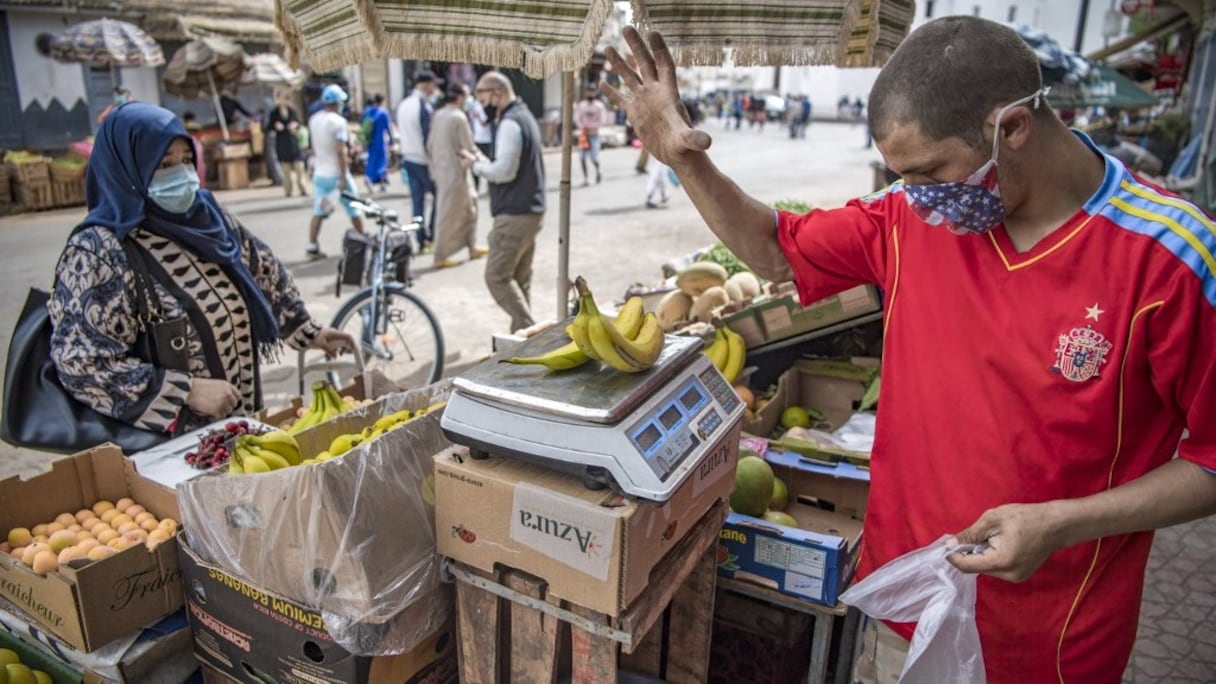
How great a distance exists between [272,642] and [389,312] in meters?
3.89

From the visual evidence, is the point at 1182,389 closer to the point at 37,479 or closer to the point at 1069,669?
the point at 1069,669

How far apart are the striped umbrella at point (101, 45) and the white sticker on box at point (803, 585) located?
1420 centimetres

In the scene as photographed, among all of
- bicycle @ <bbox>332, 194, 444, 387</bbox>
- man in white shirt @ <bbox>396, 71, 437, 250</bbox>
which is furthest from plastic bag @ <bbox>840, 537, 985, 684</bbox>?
man in white shirt @ <bbox>396, 71, 437, 250</bbox>

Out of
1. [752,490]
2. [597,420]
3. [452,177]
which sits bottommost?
[752,490]

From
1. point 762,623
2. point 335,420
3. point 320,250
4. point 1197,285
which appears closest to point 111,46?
point 320,250

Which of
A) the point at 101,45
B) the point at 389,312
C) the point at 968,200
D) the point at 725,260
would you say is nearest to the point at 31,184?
the point at 101,45

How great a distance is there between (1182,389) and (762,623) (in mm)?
1625

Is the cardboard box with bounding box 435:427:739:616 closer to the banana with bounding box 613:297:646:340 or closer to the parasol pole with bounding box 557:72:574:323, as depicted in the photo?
the banana with bounding box 613:297:646:340

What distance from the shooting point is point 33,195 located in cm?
1243

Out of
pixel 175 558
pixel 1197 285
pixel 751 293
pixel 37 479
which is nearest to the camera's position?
pixel 1197 285

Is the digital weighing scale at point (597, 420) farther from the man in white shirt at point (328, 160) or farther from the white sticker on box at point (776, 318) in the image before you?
the man in white shirt at point (328, 160)

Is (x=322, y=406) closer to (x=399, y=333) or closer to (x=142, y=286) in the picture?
(x=142, y=286)

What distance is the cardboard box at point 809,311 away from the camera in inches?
152

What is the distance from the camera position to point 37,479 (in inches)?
101
